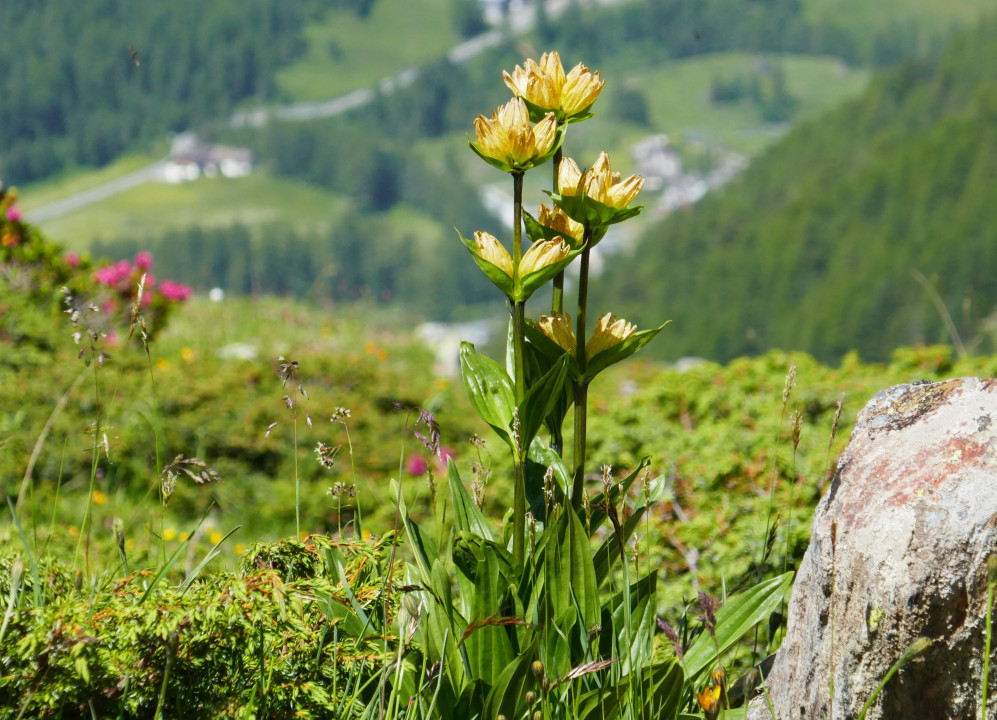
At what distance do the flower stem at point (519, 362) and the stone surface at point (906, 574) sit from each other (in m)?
0.61

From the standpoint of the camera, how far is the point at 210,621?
1.51m

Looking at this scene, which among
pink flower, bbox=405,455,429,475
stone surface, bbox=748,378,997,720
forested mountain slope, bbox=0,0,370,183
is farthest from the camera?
forested mountain slope, bbox=0,0,370,183

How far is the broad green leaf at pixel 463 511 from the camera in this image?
1988 millimetres

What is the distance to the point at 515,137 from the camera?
168 cm

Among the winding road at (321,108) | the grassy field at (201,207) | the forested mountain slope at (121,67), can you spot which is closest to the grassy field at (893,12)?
the winding road at (321,108)

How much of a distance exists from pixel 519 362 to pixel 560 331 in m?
0.13

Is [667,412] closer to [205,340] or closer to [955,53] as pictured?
[205,340]

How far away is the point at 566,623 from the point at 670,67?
155 meters

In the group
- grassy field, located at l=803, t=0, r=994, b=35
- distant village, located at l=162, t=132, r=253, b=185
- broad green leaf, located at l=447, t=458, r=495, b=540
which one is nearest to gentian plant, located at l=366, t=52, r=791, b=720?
broad green leaf, located at l=447, t=458, r=495, b=540

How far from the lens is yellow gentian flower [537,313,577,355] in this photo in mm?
1814

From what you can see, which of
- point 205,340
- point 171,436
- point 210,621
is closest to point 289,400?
point 210,621

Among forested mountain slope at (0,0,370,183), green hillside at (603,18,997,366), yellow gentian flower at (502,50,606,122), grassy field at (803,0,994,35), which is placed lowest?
green hillside at (603,18,997,366)

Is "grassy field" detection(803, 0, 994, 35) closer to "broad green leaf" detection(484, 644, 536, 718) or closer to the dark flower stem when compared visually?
the dark flower stem

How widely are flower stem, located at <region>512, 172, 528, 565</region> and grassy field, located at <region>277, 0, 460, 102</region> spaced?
475 ft
